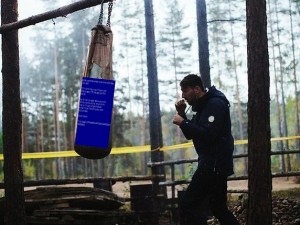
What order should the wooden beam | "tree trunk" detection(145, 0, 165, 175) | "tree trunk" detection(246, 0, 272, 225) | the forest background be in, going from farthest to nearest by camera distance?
1. the forest background
2. "tree trunk" detection(145, 0, 165, 175)
3. "tree trunk" detection(246, 0, 272, 225)
4. the wooden beam

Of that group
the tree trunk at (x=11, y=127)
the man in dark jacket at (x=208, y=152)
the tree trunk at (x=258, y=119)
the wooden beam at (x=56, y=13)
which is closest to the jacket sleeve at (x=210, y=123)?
the man in dark jacket at (x=208, y=152)

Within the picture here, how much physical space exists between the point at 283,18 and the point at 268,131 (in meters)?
28.0

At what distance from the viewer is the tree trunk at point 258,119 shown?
4598mm

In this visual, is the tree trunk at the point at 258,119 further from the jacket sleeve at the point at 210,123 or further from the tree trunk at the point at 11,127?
the tree trunk at the point at 11,127

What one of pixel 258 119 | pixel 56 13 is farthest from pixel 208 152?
pixel 56 13

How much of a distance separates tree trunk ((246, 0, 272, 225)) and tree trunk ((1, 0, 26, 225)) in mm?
3164

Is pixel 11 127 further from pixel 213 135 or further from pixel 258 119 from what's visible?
pixel 258 119

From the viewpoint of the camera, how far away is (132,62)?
37.4 metres

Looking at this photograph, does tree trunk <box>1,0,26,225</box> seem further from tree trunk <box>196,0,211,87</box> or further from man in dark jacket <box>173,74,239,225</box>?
tree trunk <box>196,0,211,87</box>

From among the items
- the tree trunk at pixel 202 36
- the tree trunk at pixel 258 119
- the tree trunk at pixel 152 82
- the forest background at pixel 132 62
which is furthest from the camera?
the forest background at pixel 132 62

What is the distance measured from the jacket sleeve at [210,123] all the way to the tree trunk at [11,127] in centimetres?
273

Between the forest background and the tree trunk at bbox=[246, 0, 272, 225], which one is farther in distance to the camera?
the forest background

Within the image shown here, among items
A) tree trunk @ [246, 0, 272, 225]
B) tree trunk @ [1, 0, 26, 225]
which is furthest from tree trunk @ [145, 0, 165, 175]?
tree trunk @ [246, 0, 272, 225]

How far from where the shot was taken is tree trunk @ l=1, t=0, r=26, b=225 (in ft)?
19.1
